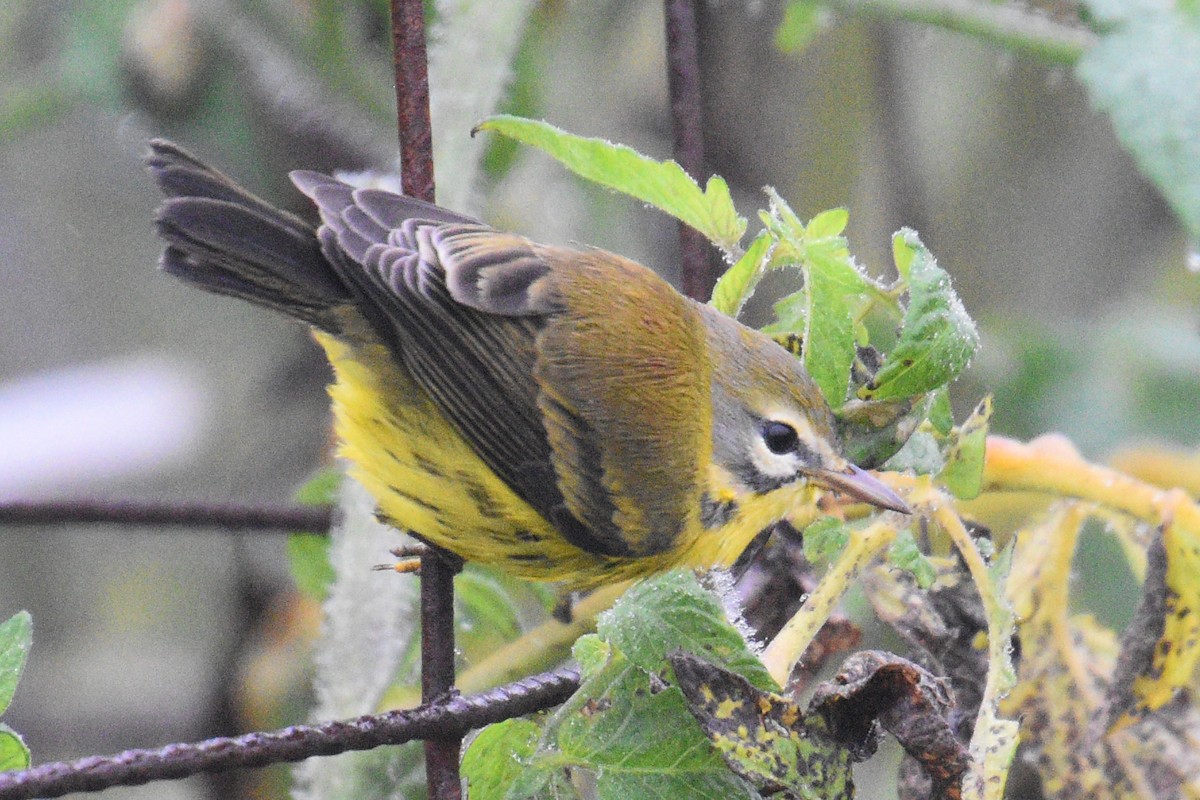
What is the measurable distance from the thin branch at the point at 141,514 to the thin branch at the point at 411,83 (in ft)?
2.48

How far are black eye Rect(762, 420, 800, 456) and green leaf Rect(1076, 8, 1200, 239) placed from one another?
25.4 inches

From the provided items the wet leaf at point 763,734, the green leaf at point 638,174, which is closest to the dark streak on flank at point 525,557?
the green leaf at point 638,174

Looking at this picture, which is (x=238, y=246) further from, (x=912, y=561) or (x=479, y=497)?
(x=912, y=561)

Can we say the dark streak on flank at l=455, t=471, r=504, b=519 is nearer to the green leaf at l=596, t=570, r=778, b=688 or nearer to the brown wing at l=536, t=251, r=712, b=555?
the brown wing at l=536, t=251, r=712, b=555

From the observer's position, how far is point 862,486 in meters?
1.85

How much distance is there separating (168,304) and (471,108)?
2845 mm

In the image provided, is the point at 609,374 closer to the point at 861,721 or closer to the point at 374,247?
the point at 374,247

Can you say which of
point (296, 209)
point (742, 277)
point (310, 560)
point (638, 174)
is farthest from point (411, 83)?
point (296, 209)

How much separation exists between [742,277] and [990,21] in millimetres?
1334

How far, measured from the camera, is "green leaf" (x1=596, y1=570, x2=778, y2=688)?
130 cm

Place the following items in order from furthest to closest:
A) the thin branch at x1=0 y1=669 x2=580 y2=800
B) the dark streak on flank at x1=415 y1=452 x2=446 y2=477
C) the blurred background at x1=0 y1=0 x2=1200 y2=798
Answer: the blurred background at x1=0 y1=0 x2=1200 y2=798
the dark streak on flank at x1=415 y1=452 x2=446 y2=477
the thin branch at x1=0 y1=669 x2=580 y2=800

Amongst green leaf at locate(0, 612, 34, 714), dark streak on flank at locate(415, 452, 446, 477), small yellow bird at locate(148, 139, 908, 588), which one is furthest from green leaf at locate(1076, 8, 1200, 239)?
green leaf at locate(0, 612, 34, 714)

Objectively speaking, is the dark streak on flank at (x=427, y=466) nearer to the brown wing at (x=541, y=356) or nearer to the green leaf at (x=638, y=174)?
the brown wing at (x=541, y=356)

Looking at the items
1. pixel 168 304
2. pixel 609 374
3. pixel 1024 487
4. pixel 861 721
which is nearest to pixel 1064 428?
pixel 609 374
